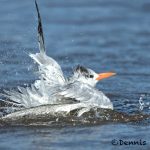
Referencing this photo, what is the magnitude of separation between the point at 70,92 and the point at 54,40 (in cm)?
582

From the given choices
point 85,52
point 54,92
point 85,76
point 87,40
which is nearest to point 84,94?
point 54,92

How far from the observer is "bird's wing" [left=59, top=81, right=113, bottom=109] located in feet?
35.7

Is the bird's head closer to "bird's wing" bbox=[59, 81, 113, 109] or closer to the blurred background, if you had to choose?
"bird's wing" bbox=[59, 81, 113, 109]

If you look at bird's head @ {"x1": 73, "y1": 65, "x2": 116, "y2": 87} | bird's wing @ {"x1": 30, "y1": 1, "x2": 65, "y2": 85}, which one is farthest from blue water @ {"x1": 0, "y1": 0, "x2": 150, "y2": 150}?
bird's head @ {"x1": 73, "y1": 65, "x2": 116, "y2": 87}

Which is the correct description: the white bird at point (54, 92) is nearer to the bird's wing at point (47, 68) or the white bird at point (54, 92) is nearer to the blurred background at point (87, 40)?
the bird's wing at point (47, 68)

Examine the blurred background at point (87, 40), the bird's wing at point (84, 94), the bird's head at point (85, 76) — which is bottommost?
the bird's wing at point (84, 94)

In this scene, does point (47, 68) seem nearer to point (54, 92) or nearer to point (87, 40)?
point (54, 92)

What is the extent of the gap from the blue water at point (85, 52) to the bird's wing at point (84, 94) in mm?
375

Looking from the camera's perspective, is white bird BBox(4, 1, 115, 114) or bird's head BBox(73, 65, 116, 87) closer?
white bird BBox(4, 1, 115, 114)

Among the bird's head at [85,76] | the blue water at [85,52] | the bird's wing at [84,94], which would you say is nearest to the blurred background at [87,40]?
the blue water at [85,52]

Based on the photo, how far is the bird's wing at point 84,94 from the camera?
10.9m

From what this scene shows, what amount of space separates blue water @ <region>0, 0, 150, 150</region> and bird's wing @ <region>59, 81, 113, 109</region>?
1.23 ft

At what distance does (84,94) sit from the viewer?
11.0m

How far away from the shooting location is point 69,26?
1777cm
